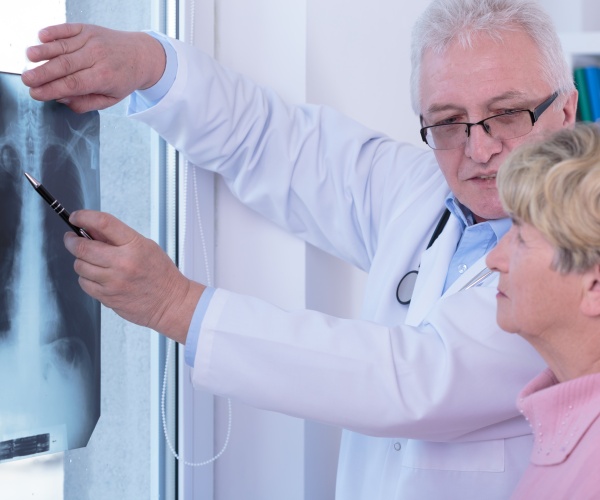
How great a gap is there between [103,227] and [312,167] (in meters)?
0.55

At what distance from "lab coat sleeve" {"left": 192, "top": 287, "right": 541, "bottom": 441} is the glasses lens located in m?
0.28

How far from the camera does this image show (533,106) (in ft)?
4.04

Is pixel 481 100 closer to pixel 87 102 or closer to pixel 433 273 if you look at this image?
pixel 433 273

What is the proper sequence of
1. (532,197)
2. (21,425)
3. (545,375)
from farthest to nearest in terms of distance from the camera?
(21,425) → (545,375) → (532,197)

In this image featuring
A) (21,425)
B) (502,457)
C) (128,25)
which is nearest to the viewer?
(21,425)

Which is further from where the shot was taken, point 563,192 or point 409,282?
point 409,282

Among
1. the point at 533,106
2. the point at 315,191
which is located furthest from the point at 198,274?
the point at 533,106

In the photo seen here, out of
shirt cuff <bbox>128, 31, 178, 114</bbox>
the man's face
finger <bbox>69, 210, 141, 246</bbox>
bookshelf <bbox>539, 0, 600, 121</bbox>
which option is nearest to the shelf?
bookshelf <bbox>539, 0, 600, 121</bbox>

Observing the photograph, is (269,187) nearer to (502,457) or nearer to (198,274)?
(198,274)

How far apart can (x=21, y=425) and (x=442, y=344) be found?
21.6 inches

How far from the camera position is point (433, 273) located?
A: 132 centimetres

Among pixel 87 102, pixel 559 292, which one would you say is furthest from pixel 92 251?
pixel 559 292

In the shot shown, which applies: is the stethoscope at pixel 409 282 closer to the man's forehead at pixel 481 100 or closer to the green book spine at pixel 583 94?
the man's forehead at pixel 481 100

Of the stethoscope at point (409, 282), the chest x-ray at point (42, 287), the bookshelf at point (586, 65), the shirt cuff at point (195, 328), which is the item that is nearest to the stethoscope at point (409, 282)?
the stethoscope at point (409, 282)
